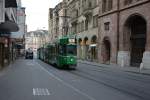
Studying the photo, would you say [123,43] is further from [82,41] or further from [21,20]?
[21,20]

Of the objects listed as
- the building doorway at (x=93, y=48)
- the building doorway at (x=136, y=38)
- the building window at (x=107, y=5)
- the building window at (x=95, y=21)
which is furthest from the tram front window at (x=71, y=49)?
the building doorway at (x=93, y=48)

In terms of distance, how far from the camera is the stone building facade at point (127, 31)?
45.9 m

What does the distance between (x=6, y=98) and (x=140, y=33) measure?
35.6 meters

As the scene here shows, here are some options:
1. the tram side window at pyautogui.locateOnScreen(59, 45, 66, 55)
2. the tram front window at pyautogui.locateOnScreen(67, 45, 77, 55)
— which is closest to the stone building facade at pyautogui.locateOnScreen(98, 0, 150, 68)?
the tram front window at pyautogui.locateOnScreen(67, 45, 77, 55)

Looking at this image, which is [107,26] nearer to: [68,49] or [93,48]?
[93,48]

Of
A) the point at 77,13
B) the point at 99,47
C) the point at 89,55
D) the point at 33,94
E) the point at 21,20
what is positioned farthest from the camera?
the point at 21,20

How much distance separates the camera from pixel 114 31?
5569 cm

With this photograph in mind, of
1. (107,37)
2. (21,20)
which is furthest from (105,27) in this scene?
(21,20)

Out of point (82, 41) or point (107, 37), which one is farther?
point (82, 41)

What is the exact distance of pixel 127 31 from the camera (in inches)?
2050

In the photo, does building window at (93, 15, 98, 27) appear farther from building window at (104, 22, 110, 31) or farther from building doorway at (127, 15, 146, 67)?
building doorway at (127, 15, 146, 67)

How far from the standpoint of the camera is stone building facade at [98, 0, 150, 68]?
45.9m

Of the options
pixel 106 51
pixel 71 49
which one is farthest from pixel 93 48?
pixel 71 49

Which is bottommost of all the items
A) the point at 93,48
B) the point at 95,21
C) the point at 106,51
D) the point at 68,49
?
the point at 106,51
